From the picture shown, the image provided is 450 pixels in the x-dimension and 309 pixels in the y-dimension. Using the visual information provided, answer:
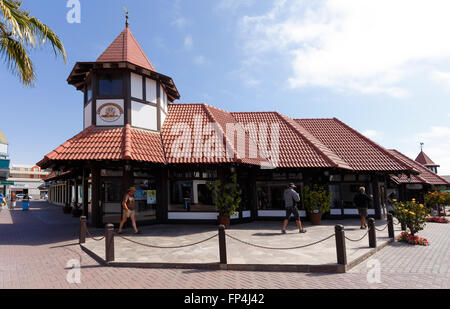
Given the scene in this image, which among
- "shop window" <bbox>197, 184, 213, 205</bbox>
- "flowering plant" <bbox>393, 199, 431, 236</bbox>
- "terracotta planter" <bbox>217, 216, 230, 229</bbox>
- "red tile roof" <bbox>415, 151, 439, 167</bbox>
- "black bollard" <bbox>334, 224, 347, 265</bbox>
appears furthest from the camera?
"red tile roof" <bbox>415, 151, 439, 167</bbox>

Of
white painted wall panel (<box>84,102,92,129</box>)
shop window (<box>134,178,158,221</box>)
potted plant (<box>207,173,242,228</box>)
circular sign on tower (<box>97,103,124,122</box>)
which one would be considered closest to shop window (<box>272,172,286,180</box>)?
potted plant (<box>207,173,242,228</box>)

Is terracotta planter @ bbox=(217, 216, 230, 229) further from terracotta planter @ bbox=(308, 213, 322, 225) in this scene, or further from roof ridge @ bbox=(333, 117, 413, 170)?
Answer: roof ridge @ bbox=(333, 117, 413, 170)

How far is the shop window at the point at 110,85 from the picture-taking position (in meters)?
11.6

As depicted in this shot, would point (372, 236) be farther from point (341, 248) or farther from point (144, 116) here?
point (144, 116)

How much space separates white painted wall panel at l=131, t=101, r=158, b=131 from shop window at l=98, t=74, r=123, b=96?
88 cm

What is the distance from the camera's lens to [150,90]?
12391 mm

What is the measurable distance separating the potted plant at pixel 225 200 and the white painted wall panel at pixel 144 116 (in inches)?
157

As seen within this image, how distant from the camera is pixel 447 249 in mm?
7594

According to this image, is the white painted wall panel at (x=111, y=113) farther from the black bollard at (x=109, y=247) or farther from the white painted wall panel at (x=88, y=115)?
the black bollard at (x=109, y=247)

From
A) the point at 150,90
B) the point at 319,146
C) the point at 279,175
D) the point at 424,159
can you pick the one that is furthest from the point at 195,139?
the point at 424,159

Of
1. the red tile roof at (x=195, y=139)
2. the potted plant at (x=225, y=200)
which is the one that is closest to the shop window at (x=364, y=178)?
the red tile roof at (x=195, y=139)

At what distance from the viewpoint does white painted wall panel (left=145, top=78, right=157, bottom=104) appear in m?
12.3
